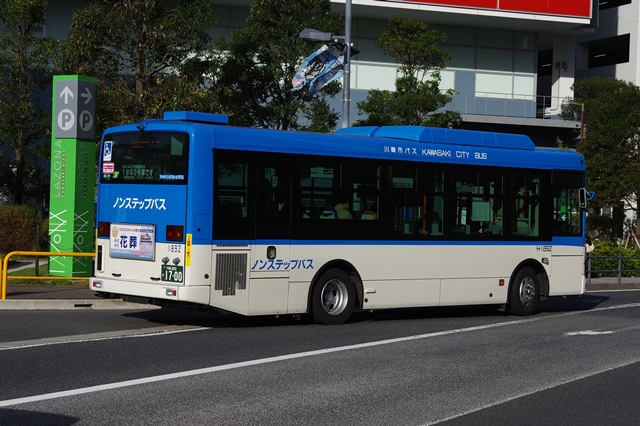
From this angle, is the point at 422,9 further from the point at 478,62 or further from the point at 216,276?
the point at 216,276

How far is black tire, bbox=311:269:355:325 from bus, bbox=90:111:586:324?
0.07 ft

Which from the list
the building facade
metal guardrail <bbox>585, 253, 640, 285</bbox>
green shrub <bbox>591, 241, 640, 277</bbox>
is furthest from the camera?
the building facade

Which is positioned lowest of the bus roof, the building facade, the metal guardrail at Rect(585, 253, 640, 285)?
the metal guardrail at Rect(585, 253, 640, 285)

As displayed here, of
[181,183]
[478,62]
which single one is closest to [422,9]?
[478,62]

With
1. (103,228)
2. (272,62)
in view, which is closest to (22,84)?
(272,62)

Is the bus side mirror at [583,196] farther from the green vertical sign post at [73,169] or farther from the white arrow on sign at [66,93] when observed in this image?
the white arrow on sign at [66,93]

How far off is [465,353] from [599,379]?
2.08 metres

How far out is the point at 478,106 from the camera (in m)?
48.7

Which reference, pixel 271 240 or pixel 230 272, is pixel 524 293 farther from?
pixel 230 272

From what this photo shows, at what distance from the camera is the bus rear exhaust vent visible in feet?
45.1

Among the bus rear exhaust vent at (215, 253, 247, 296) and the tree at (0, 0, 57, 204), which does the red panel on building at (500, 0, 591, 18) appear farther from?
the bus rear exhaust vent at (215, 253, 247, 296)

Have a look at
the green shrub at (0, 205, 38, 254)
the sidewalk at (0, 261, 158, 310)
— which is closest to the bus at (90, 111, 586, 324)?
the sidewalk at (0, 261, 158, 310)

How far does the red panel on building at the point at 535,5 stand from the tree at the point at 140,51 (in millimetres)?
20578

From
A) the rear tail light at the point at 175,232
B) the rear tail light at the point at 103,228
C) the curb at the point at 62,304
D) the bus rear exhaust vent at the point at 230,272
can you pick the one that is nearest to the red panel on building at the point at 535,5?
the curb at the point at 62,304
